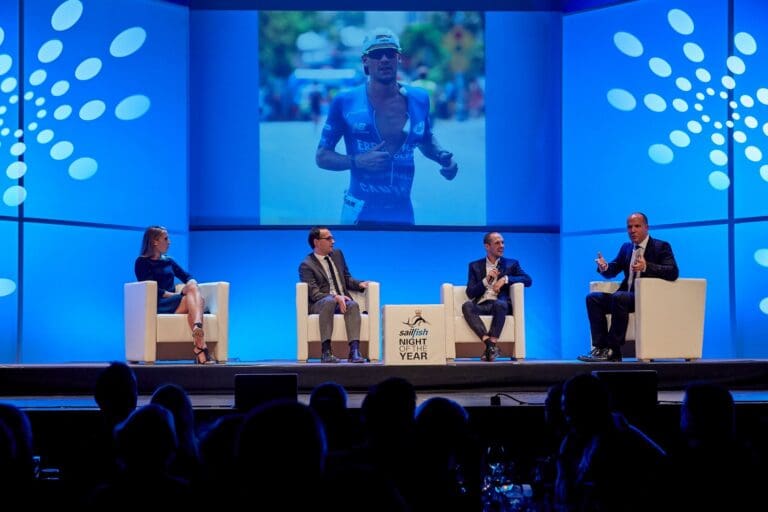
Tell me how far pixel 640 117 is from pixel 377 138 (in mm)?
2269

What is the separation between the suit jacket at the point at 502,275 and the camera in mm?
6647

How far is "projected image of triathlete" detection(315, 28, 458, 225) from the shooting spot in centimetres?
816

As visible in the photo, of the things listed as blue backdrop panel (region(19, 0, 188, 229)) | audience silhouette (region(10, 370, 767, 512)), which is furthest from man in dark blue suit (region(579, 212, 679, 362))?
blue backdrop panel (region(19, 0, 188, 229))

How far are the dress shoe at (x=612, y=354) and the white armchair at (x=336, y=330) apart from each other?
1.55 metres

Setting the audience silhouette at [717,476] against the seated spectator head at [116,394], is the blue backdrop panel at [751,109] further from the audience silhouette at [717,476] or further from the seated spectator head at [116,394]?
the seated spectator head at [116,394]

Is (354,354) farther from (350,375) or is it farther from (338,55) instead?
(338,55)

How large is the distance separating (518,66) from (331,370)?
3.70m

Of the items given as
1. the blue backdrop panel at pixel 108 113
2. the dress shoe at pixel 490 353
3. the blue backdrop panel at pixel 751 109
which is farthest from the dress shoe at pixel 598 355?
the blue backdrop panel at pixel 108 113

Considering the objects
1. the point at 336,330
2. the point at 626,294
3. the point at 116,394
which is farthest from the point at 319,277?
the point at 116,394

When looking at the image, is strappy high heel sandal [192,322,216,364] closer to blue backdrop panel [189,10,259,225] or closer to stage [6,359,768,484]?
stage [6,359,768,484]

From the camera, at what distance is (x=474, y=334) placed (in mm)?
6496

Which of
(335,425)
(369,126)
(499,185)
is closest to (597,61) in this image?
(499,185)

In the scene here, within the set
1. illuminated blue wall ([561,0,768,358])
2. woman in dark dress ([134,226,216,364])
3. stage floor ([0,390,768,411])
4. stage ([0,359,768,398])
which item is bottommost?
stage floor ([0,390,768,411])

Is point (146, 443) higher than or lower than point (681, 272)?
lower
